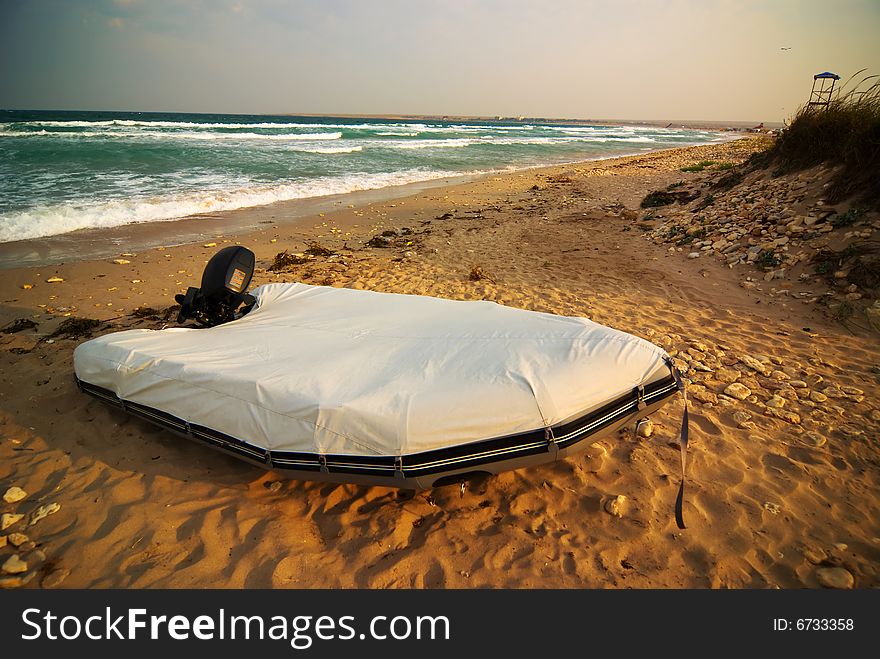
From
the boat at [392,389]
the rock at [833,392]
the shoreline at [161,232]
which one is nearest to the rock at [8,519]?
the boat at [392,389]

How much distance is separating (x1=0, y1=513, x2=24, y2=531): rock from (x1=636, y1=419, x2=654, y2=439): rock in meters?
5.00

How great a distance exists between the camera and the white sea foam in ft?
33.0

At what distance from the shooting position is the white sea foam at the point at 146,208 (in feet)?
33.0

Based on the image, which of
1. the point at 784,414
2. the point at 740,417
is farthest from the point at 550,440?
the point at 784,414

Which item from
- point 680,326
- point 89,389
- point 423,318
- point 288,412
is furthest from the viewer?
point 680,326

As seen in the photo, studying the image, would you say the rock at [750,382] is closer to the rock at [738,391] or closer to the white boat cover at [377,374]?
the rock at [738,391]

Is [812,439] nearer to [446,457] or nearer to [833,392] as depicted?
[833,392]

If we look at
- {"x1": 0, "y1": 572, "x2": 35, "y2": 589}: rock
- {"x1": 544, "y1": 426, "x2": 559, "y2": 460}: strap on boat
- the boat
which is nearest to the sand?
{"x1": 0, "y1": 572, "x2": 35, "y2": 589}: rock

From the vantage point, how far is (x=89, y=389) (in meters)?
3.69

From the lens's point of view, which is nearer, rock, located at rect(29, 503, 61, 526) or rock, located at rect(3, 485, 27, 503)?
rock, located at rect(29, 503, 61, 526)

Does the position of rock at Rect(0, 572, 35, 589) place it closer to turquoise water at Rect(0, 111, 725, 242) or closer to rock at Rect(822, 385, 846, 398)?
rock at Rect(822, 385, 846, 398)

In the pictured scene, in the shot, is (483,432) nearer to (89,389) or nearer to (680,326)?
(89,389)
